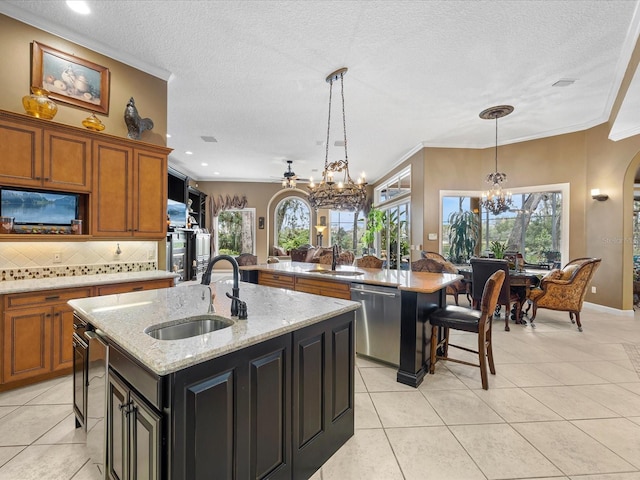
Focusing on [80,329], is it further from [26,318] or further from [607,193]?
[607,193]

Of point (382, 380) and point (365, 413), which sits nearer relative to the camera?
point (365, 413)

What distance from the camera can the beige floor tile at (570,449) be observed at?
1730 millimetres

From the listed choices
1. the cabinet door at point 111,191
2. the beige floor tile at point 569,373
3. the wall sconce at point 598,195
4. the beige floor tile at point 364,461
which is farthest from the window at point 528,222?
the cabinet door at point 111,191

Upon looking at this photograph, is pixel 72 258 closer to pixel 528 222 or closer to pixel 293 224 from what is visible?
pixel 528 222

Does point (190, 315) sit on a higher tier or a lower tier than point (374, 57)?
lower

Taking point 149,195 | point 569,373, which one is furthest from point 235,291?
point 569,373

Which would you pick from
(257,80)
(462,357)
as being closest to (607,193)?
(462,357)

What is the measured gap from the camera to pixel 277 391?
142 centimetres

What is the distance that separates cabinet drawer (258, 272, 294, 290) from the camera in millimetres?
3913

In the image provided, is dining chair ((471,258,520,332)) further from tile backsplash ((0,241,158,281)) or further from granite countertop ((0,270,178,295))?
tile backsplash ((0,241,158,281))

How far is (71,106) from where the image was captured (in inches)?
119

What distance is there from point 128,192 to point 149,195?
223 millimetres

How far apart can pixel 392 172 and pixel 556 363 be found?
21.3ft

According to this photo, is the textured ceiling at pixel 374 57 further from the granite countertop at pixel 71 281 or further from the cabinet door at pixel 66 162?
the granite countertop at pixel 71 281
